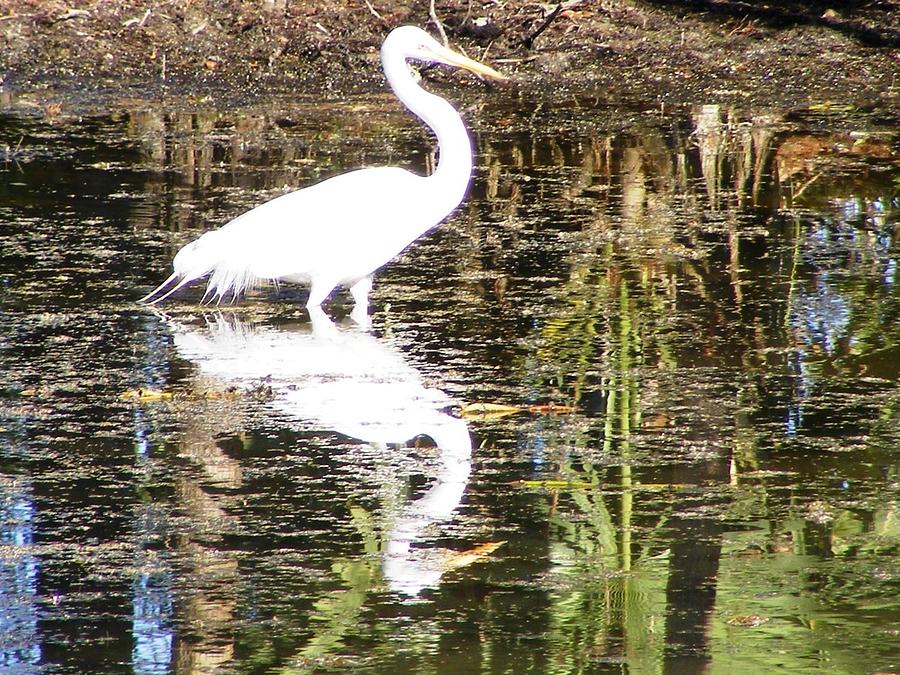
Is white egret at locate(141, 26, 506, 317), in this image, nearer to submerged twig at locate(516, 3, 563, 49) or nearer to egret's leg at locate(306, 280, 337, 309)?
egret's leg at locate(306, 280, 337, 309)

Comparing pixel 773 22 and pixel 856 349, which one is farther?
pixel 773 22

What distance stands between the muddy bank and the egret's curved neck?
166 inches

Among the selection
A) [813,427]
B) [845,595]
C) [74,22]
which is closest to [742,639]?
[845,595]

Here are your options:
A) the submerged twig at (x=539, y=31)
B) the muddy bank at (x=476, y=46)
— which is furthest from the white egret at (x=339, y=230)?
the submerged twig at (x=539, y=31)

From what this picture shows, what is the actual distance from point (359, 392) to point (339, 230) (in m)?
1.04

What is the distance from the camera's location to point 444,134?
20.3ft

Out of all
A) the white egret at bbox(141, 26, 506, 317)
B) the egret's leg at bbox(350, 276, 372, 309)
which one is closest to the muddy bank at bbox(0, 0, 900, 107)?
the white egret at bbox(141, 26, 506, 317)

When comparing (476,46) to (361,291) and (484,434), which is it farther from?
(484,434)

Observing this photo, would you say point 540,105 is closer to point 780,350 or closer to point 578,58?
point 578,58

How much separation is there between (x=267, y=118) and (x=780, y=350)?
214 inches

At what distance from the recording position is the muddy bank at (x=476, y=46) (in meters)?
10.8

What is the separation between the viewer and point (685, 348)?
5.45m

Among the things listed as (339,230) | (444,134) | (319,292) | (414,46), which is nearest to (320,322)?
(319,292)

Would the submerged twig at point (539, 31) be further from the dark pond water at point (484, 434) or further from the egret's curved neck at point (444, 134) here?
the egret's curved neck at point (444, 134)
